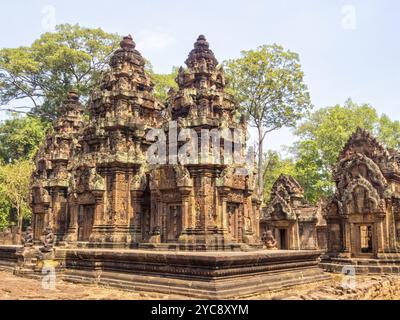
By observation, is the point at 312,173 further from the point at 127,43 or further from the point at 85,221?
the point at 85,221

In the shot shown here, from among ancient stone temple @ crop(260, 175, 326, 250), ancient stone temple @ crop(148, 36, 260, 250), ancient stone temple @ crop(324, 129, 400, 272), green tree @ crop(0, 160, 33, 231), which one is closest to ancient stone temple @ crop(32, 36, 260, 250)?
ancient stone temple @ crop(148, 36, 260, 250)

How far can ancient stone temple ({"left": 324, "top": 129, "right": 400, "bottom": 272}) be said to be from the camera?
15.4 metres

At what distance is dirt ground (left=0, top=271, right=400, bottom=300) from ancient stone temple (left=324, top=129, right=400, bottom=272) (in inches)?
188

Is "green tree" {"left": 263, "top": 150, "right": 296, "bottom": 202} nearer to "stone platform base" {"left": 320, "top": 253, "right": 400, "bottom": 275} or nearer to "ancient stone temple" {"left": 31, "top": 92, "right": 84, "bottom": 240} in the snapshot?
"stone platform base" {"left": 320, "top": 253, "right": 400, "bottom": 275}

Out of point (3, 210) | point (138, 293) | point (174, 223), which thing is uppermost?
point (3, 210)

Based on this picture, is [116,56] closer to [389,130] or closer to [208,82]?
[208,82]

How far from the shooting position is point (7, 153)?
33.2 metres

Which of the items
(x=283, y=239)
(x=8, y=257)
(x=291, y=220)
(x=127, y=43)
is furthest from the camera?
(x=283, y=239)

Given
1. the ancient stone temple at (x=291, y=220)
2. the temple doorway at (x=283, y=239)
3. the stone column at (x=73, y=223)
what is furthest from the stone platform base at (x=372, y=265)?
the stone column at (x=73, y=223)

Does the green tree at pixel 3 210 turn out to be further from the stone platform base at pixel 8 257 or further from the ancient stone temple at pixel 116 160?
the ancient stone temple at pixel 116 160

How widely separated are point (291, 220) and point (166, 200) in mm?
10559

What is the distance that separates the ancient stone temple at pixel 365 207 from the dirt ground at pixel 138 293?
4.78m

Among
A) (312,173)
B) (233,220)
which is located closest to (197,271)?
(233,220)

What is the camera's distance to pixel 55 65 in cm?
3134
